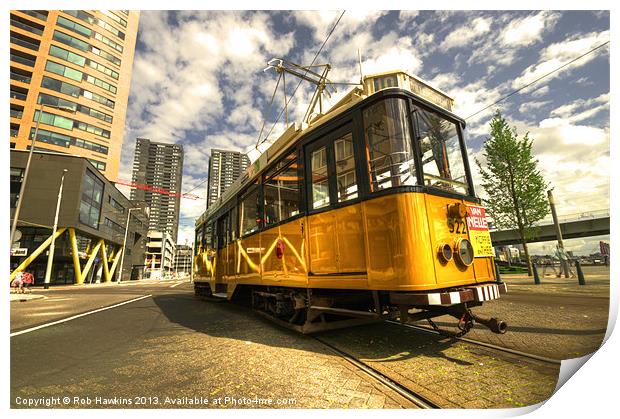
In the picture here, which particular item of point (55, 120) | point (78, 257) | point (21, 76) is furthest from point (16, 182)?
point (21, 76)

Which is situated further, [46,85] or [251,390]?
[46,85]

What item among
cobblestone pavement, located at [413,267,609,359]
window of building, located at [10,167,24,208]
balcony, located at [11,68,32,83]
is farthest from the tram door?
balcony, located at [11,68,32,83]

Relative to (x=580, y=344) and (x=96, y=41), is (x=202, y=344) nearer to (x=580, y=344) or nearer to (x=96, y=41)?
(x=580, y=344)

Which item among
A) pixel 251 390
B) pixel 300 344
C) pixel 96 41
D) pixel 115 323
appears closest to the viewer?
pixel 251 390

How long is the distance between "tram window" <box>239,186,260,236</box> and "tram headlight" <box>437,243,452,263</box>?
3647 millimetres

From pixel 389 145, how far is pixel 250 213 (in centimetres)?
379

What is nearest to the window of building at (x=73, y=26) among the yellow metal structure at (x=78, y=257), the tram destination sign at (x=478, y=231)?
the yellow metal structure at (x=78, y=257)

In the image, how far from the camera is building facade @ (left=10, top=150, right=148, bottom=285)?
24.1m

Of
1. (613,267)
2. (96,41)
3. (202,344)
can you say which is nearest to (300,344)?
(202,344)

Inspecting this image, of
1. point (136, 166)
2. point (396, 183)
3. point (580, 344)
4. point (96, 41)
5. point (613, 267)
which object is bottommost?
point (580, 344)

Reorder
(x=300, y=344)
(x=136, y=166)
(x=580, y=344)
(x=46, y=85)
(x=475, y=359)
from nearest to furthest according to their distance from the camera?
(x=475, y=359) → (x=580, y=344) → (x=300, y=344) → (x=46, y=85) → (x=136, y=166)

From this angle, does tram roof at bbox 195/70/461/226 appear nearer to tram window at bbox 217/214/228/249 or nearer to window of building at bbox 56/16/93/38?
tram window at bbox 217/214/228/249

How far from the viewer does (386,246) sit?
3154mm

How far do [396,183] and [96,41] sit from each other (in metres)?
58.4
